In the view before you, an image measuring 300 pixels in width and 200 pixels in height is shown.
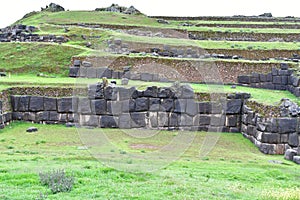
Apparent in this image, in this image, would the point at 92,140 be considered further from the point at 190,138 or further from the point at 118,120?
the point at 190,138

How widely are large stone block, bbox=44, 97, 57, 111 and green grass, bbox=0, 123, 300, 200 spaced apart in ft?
7.17

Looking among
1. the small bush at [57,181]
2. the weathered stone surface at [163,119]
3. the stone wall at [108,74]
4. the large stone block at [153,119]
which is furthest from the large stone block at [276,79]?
the small bush at [57,181]

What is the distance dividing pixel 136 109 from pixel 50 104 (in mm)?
4392

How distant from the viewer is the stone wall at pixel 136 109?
2433 centimetres

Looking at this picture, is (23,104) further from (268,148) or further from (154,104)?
(268,148)

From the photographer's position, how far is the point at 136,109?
24.5m

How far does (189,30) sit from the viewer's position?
50.1 m

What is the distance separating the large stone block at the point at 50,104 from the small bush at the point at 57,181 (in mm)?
10987

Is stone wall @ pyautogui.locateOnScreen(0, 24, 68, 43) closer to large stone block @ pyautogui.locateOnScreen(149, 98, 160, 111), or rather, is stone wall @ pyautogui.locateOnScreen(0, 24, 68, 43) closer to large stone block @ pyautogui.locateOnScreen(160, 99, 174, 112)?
large stone block @ pyautogui.locateOnScreen(149, 98, 160, 111)

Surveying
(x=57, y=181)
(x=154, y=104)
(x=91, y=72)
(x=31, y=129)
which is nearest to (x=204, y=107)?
(x=154, y=104)

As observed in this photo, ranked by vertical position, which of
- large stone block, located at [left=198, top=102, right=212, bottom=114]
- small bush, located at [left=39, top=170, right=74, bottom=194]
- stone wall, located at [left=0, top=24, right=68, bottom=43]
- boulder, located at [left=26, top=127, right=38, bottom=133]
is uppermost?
stone wall, located at [left=0, top=24, right=68, bottom=43]

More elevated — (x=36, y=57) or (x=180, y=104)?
(x=36, y=57)

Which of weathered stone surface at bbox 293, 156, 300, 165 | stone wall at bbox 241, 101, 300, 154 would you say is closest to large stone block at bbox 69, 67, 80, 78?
stone wall at bbox 241, 101, 300, 154

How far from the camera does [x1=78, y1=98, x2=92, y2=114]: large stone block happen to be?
24.4 metres
